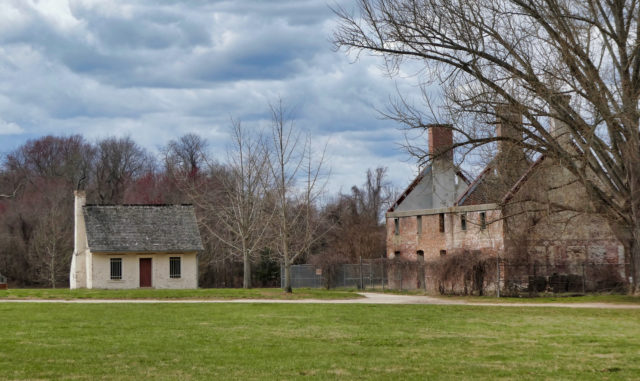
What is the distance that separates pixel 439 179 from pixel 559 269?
38.2 feet

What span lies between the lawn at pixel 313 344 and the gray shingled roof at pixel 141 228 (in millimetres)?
23141

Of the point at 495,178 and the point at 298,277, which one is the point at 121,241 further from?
the point at 495,178

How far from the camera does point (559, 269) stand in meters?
38.2

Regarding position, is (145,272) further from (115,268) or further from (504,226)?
(504,226)

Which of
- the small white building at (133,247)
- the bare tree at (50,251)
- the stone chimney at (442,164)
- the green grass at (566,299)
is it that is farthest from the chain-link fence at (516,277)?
the bare tree at (50,251)

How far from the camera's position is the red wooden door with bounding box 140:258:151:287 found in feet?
153

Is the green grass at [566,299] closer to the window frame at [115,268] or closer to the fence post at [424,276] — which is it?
the fence post at [424,276]

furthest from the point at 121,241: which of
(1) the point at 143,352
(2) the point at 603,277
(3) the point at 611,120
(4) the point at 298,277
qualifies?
(1) the point at 143,352

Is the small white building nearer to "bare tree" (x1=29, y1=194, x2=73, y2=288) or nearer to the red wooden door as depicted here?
the red wooden door

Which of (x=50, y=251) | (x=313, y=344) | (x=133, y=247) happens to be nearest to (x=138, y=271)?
(x=133, y=247)

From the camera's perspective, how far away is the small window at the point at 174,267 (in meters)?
47.2

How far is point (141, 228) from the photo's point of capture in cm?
4731

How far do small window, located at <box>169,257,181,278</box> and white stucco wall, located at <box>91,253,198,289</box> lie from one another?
188 mm

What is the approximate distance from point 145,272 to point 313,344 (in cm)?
3365
